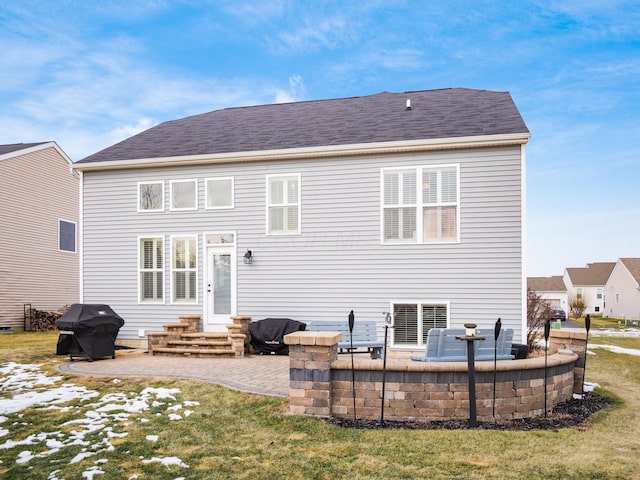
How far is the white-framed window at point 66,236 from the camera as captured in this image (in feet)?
71.2

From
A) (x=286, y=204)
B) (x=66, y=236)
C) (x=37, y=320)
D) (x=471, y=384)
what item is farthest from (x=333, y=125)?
(x=66, y=236)

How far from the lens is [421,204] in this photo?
11.1 meters

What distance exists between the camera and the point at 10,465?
498cm

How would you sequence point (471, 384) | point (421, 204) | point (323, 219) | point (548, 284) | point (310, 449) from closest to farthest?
point (310, 449) < point (471, 384) < point (421, 204) < point (323, 219) < point (548, 284)

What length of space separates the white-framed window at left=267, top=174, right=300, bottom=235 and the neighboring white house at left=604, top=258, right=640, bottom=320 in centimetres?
3701

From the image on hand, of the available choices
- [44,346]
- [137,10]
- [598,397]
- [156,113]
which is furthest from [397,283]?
[156,113]

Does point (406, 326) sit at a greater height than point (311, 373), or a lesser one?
lesser

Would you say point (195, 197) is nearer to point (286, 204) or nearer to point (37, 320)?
point (286, 204)

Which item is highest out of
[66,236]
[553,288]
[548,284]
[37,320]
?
[66,236]

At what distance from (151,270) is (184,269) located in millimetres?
926

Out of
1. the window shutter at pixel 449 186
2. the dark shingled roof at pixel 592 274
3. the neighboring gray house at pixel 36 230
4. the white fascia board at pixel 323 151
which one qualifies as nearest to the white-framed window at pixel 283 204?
the white fascia board at pixel 323 151

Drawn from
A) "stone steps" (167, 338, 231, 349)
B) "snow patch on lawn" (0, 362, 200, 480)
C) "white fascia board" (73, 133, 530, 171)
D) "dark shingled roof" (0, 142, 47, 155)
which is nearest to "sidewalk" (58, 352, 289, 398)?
Result: "stone steps" (167, 338, 231, 349)

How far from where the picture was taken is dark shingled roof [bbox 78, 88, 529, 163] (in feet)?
37.4

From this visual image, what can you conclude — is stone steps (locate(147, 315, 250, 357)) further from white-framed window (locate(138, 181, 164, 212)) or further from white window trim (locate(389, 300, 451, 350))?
white window trim (locate(389, 300, 451, 350))
